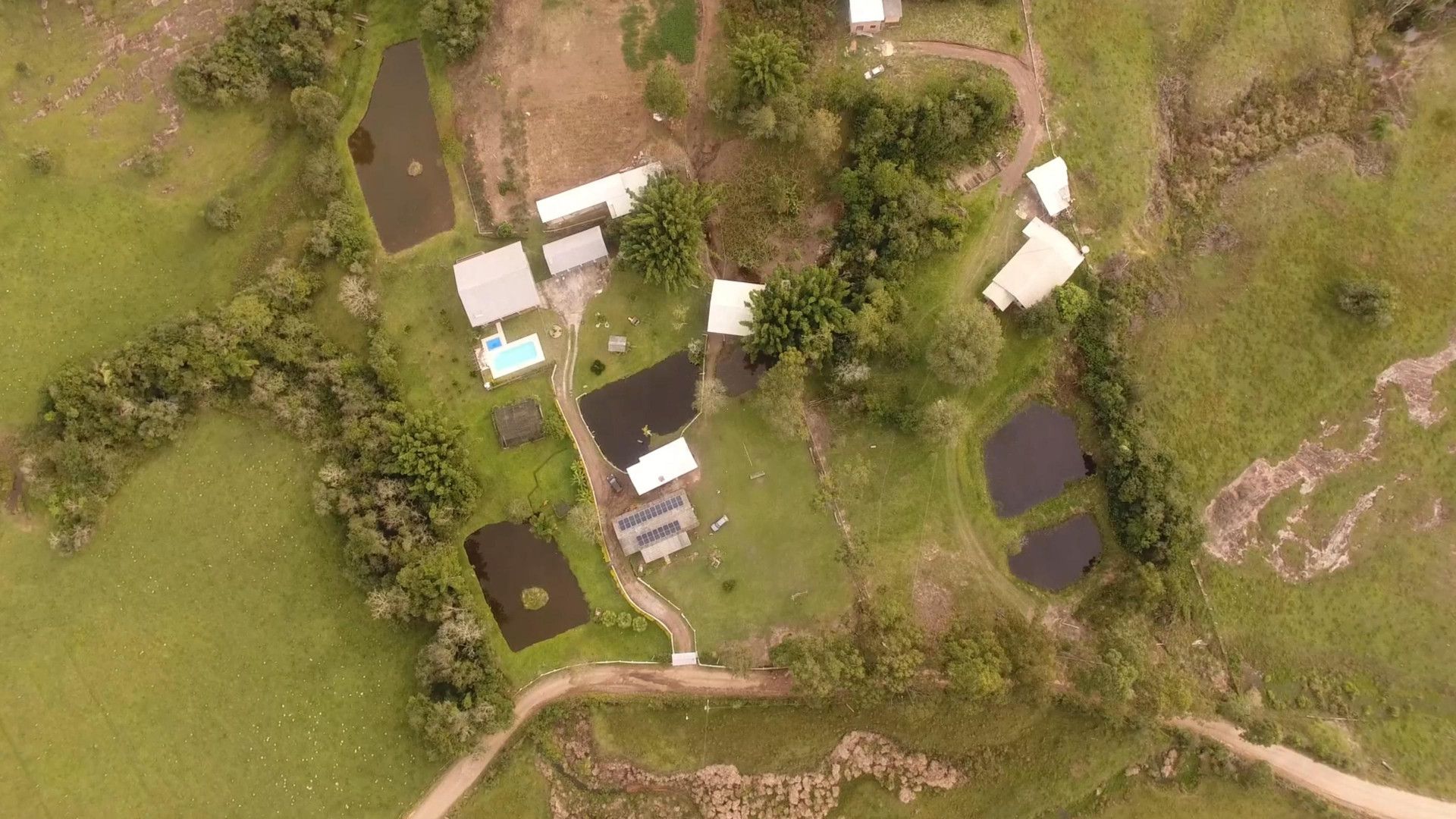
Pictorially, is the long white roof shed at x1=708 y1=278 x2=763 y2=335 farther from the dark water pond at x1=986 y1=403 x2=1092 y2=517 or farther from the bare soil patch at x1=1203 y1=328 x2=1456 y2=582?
the bare soil patch at x1=1203 y1=328 x2=1456 y2=582

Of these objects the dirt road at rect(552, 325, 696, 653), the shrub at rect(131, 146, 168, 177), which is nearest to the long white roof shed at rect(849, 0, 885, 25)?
the dirt road at rect(552, 325, 696, 653)

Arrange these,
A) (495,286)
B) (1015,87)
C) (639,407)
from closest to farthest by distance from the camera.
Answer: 1. (495,286)
2. (639,407)
3. (1015,87)

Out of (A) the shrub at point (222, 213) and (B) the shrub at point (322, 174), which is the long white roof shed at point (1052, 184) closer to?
(B) the shrub at point (322, 174)

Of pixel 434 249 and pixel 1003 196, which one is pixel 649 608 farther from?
pixel 1003 196

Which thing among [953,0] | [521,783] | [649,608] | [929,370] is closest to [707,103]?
[953,0]

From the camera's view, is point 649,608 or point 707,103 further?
point 707,103

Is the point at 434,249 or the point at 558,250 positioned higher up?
the point at 434,249

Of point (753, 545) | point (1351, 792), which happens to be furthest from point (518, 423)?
point (1351, 792)

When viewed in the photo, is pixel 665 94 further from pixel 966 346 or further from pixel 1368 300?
pixel 1368 300
